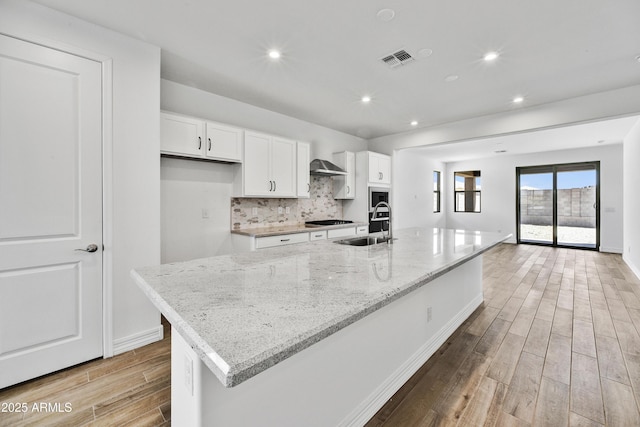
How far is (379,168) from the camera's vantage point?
5.36 metres

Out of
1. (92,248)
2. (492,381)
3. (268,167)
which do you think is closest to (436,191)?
(268,167)

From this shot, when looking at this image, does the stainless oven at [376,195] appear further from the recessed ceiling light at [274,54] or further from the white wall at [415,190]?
the recessed ceiling light at [274,54]

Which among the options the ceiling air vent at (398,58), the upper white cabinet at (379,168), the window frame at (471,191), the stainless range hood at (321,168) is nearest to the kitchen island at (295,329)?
the ceiling air vent at (398,58)

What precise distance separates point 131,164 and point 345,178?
11.4ft

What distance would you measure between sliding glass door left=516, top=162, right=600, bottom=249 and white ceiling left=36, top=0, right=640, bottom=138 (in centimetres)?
472

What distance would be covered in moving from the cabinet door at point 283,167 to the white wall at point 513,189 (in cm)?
690

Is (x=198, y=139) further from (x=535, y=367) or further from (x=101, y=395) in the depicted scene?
(x=535, y=367)

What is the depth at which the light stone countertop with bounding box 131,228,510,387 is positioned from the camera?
73 cm

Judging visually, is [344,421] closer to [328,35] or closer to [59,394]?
[59,394]

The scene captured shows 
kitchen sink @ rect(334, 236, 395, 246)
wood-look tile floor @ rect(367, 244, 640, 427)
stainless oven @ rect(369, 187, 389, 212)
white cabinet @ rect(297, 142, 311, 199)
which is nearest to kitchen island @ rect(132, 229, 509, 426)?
wood-look tile floor @ rect(367, 244, 640, 427)

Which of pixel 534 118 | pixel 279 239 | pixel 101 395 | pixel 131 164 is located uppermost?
pixel 534 118

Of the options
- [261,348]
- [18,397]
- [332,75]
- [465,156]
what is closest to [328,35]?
[332,75]

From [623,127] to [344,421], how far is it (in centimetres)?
664

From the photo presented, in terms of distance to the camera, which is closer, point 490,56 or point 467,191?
point 490,56
